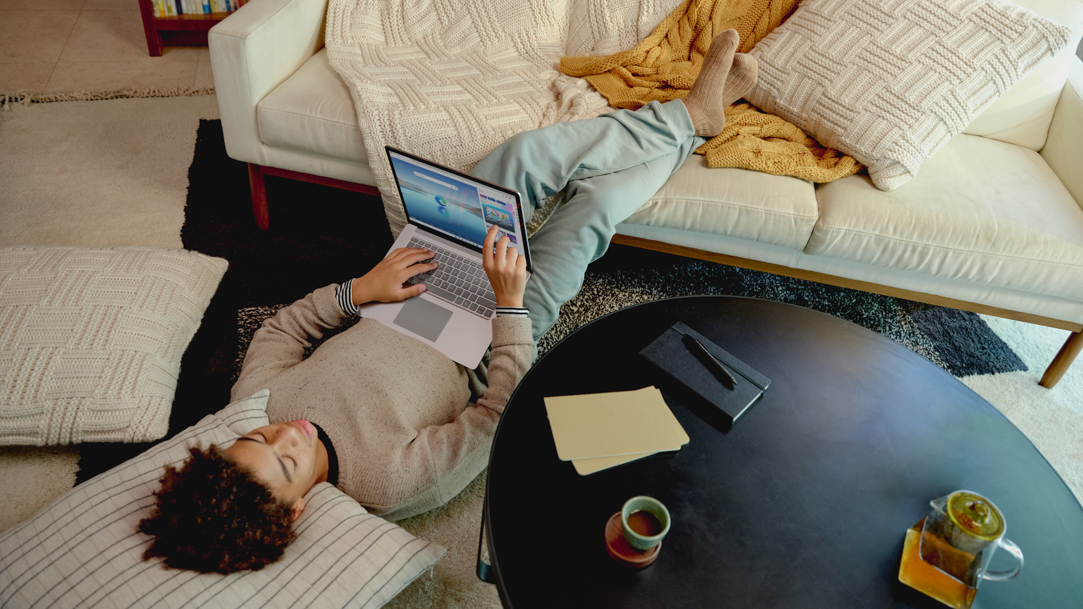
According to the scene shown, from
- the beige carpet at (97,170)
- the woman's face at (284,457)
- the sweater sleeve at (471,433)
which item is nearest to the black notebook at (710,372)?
the sweater sleeve at (471,433)

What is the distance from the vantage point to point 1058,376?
67.7 inches

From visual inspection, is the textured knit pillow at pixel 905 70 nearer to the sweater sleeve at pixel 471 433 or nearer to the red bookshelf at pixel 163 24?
the sweater sleeve at pixel 471 433

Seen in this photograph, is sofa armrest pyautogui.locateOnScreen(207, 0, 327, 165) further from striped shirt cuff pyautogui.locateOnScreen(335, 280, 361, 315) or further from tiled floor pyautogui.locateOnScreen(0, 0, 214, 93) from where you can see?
tiled floor pyautogui.locateOnScreen(0, 0, 214, 93)

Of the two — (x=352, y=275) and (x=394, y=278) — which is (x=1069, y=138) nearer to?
(x=394, y=278)

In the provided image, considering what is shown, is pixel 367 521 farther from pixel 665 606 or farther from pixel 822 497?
pixel 822 497

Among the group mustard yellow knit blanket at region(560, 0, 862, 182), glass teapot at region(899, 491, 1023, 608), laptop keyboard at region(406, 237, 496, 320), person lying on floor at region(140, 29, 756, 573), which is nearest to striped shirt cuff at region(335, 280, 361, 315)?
person lying on floor at region(140, 29, 756, 573)

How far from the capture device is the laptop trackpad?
4.56 feet

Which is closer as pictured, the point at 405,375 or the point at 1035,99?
the point at 405,375

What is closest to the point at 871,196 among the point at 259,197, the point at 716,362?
the point at 716,362

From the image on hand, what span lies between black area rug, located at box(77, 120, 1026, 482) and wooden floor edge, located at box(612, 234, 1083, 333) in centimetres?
15

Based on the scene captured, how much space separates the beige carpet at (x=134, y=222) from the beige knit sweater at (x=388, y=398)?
0.16 meters

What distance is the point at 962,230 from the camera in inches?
62.0

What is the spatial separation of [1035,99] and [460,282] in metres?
1.68

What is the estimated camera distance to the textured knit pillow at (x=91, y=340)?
1.20m
